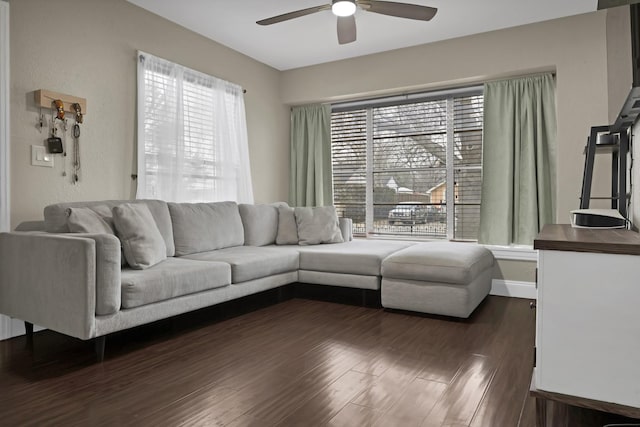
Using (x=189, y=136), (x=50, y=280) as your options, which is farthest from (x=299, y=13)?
(x=50, y=280)

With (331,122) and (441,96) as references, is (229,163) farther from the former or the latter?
(441,96)

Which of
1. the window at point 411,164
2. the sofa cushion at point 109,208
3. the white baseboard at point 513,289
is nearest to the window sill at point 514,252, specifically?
the white baseboard at point 513,289

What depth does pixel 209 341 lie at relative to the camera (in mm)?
2779

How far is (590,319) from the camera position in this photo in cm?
154

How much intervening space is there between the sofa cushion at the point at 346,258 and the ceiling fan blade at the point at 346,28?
1.75 metres

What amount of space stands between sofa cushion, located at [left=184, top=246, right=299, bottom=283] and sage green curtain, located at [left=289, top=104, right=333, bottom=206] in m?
1.50

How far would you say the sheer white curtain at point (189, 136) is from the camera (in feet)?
12.5

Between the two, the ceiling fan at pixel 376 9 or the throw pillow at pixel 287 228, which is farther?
the throw pillow at pixel 287 228

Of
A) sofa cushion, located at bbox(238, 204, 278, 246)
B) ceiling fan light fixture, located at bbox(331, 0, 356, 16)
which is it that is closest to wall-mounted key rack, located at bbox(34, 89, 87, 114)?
sofa cushion, located at bbox(238, 204, 278, 246)

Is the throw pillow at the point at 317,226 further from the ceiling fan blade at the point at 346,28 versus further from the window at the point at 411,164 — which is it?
the ceiling fan blade at the point at 346,28

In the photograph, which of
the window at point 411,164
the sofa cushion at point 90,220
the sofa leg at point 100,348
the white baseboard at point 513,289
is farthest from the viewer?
the window at point 411,164

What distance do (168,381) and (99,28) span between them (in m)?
2.79

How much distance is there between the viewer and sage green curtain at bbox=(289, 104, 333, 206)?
538 centimetres

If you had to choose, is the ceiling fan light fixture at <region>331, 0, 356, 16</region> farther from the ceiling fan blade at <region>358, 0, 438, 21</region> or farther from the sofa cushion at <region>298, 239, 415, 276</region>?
the sofa cushion at <region>298, 239, 415, 276</region>
